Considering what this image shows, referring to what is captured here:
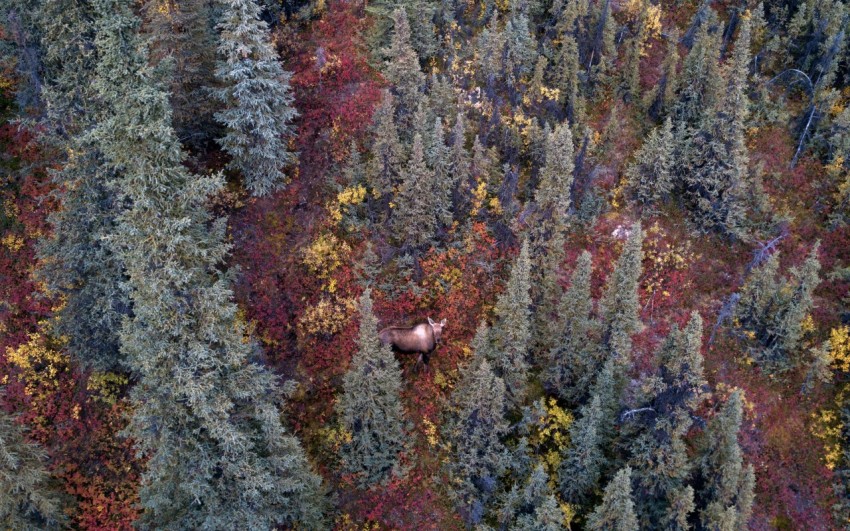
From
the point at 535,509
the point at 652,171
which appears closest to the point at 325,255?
the point at 535,509

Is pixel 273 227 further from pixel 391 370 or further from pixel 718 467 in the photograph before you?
pixel 718 467

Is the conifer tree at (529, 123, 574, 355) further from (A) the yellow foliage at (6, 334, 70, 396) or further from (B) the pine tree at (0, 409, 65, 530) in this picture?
(A) the yellow foliage at (6, 334, 70, 396)

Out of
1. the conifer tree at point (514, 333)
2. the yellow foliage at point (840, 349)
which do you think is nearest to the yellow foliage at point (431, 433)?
the conifer tree at point (514, 333)

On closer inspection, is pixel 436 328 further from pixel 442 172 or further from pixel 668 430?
pixel 668 430

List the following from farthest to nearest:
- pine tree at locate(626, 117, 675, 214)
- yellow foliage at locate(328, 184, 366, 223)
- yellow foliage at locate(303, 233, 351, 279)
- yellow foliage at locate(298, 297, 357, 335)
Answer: pine tree at locate(626, 117, 675, 214) → yellow foliage at locate(328, 184, 366, 223) → yellow foliage at locate(303, 233, 351, 279) → yellow foliage at locate(298, 297, 357, 335)

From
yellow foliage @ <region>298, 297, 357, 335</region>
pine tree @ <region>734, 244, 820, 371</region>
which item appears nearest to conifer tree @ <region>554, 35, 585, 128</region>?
pine tree @ <region>734, 244, 820, 371</region>

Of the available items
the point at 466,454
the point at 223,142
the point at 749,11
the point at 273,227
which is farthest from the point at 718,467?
the point at 749,11
